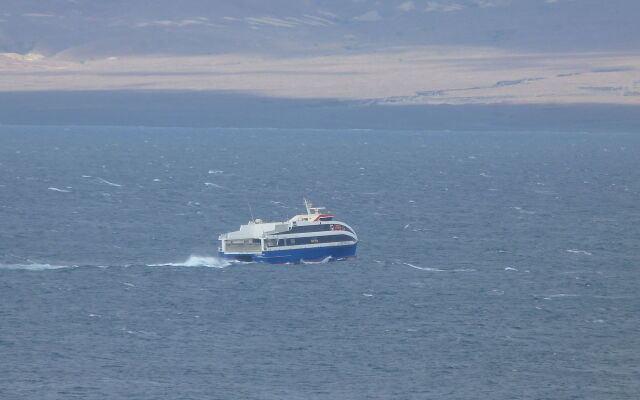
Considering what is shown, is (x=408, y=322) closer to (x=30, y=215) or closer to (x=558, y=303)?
(x=558, y=303)

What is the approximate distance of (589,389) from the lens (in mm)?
67875

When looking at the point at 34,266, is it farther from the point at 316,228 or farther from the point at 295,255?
the point at 316,228

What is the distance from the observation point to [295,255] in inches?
4151

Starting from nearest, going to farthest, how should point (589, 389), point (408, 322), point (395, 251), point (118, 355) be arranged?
point (589, 389) < point (118, 355) < point (408, 322) < point (395, 251)

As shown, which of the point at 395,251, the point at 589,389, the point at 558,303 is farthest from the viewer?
the point at 395,251

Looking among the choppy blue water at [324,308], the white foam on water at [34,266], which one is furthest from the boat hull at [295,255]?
the white foam on water at [34,266]

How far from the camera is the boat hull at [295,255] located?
344 ft

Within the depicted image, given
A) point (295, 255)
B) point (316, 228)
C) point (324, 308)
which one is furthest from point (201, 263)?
point (324, 308)

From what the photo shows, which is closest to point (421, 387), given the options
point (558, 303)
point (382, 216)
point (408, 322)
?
point (408, 322)

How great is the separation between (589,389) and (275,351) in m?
17.9

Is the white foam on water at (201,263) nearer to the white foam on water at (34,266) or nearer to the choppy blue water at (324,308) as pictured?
the choppy blue water at (324,308)

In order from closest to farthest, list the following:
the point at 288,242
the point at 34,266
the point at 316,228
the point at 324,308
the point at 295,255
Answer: the point at 324,308, the point at 34,266, the point at 288,242, the point at 295,255, the point at 316,228

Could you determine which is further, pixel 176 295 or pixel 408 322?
pixel 176 295

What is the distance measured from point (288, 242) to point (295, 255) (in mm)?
1220
